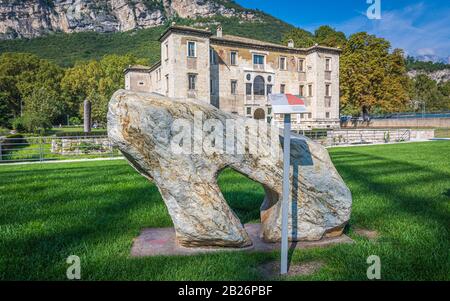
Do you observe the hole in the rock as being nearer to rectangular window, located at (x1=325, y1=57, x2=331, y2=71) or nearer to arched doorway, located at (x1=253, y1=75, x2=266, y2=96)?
arched doorway, located at (x1=253, y1=75, x2=266, y2=96)

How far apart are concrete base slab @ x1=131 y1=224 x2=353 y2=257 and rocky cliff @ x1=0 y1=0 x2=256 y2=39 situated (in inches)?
5543

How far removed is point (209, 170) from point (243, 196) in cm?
311

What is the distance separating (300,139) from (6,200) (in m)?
5.78

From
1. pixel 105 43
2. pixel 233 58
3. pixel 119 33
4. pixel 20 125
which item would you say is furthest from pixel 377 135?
pixel 119 33

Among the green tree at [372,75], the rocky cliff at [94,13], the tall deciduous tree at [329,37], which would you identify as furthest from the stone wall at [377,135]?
the rocky cliff at [94,13]

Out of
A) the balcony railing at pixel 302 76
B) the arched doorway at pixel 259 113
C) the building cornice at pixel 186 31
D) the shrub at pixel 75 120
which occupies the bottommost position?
the arched doorway at pixel 259 113

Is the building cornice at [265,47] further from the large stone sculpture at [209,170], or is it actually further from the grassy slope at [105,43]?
the grassy slope at [105,43]

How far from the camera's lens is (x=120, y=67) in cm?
5144

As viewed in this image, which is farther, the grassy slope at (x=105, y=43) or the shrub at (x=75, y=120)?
the grassy slope at (x=105, y=43)

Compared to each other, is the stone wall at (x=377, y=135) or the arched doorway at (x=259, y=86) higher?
the arched doorway at (x=259, y=86)

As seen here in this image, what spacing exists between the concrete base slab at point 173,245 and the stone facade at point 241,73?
84.4 feet

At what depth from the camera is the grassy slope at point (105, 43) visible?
294ft
